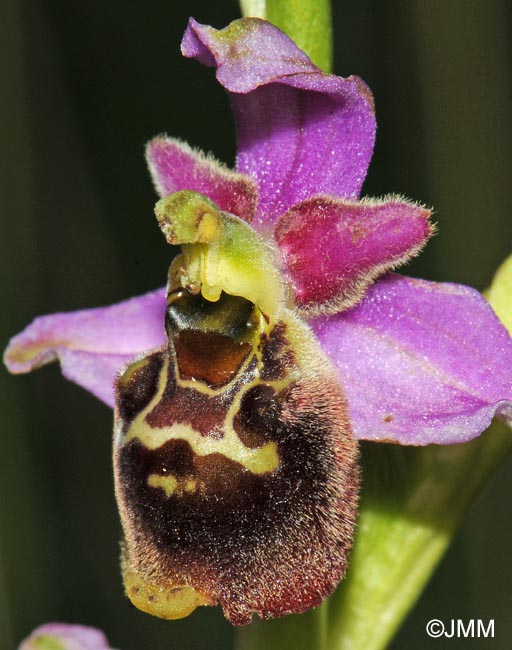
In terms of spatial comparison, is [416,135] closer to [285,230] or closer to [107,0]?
[107,0]

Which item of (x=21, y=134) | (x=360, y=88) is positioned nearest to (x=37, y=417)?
(x=21, y=134)

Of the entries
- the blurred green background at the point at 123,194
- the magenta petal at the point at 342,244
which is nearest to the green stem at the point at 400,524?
the magenta petal at the point at 342,244

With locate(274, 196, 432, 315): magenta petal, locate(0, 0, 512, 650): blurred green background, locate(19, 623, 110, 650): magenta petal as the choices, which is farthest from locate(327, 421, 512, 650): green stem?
locate(0, 0, 512, 650): blurred green background

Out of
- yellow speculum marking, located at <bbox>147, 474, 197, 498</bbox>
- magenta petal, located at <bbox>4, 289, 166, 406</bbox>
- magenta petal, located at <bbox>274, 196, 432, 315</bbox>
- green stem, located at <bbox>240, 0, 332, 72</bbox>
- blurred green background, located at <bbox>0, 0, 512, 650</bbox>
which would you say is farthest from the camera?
blurred green background, located at <bbox>0, 0, 512, 650</bbox>

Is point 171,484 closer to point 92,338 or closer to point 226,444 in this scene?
point 226,444

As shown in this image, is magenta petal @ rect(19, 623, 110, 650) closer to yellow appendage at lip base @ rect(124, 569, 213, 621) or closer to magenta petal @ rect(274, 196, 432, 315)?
yellow appendage at lip base @ rect(124, 569, 213, 621)
